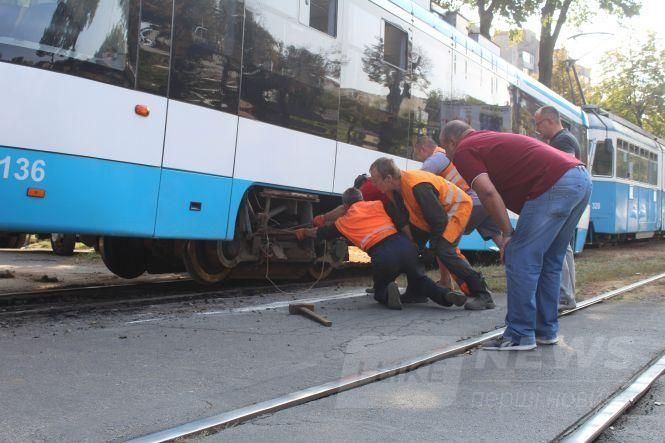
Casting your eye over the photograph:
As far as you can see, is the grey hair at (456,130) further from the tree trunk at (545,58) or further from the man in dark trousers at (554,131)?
the tree trunk at (545,58)

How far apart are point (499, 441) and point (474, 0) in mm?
21809

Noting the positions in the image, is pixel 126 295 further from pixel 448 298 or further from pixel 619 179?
pixel 619 179

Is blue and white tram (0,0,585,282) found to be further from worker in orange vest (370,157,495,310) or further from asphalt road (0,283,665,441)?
worker in orange vest (370,157,495,310)

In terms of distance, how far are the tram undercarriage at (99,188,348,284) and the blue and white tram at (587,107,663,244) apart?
12.4m

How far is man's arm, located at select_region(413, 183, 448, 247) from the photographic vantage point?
6.65 metres

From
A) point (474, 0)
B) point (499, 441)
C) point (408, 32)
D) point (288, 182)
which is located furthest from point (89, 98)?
point (474, 0)

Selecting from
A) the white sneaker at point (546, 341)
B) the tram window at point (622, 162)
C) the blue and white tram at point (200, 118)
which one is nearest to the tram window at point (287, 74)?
the blue and white tram at point (200, 118)

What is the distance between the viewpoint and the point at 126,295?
749 cm

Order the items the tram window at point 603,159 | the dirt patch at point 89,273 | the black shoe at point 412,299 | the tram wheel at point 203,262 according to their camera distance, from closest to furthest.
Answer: the black shoe at point 412,299 < the tram wheel at point 203,262 < the dirt patch at point 89,273 < the tram window at point 603,159

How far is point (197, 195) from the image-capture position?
6.48m

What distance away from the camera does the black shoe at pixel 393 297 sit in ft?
21.8

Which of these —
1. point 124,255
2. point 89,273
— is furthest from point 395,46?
point 89,273

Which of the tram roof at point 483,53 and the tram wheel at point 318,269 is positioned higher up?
the tram roof at point 483,53

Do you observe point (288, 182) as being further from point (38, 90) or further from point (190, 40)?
point (38, 90)
